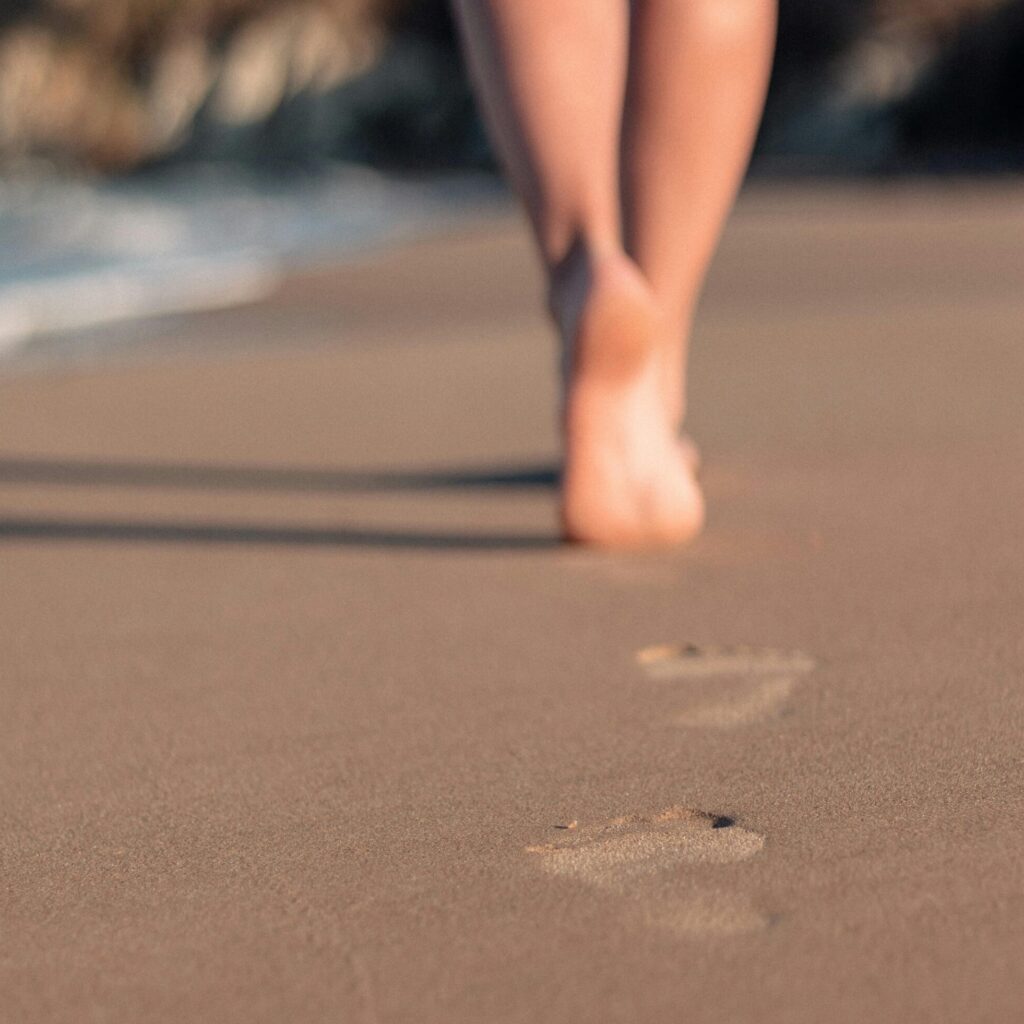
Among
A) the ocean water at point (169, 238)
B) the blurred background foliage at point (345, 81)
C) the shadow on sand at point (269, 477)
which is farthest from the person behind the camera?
the blurred background foliage at point (345, 81)

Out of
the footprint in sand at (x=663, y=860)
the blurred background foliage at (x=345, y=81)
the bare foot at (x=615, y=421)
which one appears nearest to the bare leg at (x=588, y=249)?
the bare foot at (x=615, y=421)

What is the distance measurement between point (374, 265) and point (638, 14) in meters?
3.68

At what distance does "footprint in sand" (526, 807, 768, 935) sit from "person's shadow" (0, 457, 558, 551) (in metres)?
0.68

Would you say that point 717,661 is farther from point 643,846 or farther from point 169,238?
point 169,238

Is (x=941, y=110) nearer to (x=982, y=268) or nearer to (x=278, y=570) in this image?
(x=982, y=268)

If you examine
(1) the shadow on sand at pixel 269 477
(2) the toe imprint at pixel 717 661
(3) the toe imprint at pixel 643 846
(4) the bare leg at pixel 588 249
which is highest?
(4) the bare leg at pixel 588 249

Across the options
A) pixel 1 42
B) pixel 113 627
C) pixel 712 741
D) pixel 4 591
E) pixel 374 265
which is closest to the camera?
pixel 712 741

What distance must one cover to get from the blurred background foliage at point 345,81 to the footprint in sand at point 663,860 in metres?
12.8

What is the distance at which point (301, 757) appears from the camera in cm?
99

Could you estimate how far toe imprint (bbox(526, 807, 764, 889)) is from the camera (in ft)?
2.65

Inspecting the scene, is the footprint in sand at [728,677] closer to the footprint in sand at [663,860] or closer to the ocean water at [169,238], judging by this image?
the footprint in sand at [663,860]

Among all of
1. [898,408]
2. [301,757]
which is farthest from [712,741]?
[898,408]

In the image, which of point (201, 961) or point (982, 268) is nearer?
point (201, 961)

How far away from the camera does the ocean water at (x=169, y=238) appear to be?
4.19 metres
